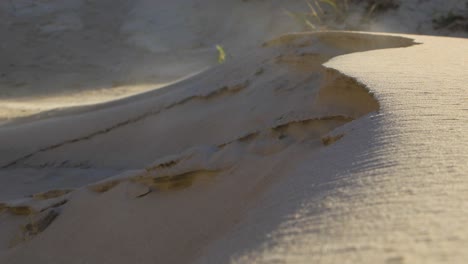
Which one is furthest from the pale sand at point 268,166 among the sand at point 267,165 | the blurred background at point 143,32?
the blurred background at point 143,32

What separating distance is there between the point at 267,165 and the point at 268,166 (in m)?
0.01

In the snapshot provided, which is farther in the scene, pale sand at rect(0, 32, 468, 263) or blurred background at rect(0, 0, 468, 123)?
blurred background at rect(0, 0, 468, 123)

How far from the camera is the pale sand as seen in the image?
909 mm

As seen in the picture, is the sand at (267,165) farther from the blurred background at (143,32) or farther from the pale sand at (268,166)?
the blurred background at (143,32)

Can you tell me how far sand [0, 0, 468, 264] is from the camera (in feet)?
2.99

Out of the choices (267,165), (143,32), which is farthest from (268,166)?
(143,32)

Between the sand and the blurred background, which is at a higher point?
the sand

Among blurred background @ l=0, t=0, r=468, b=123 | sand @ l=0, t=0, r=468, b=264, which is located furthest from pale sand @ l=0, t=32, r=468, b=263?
blurred background @ l=0, t=0, r=468, b=123

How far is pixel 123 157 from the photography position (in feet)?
8.95

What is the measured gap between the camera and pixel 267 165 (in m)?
1.66

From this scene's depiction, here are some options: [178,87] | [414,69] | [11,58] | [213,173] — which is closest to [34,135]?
[178,87]

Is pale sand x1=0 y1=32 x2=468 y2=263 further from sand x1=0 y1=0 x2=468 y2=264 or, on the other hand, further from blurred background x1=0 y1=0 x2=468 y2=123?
blurred background x1=0 y1=0 x2=468 y2=123

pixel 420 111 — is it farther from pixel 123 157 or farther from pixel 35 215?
pixel 123 157

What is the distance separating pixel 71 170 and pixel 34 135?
0.53 meters
